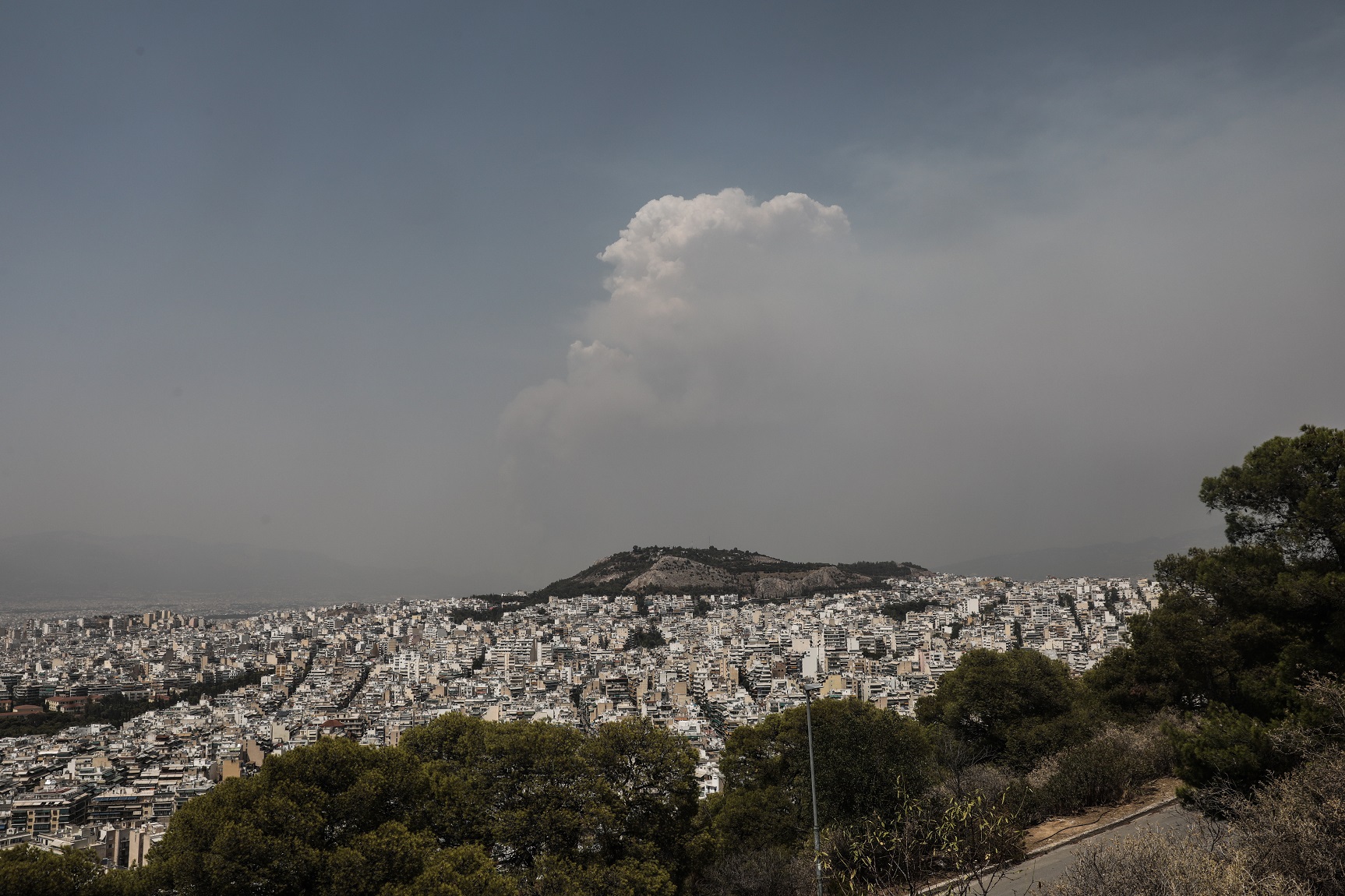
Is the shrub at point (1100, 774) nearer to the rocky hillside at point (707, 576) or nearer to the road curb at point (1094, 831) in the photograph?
the road curb at point (1094, 831)

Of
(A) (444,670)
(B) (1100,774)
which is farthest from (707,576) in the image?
(B) (1100,774)

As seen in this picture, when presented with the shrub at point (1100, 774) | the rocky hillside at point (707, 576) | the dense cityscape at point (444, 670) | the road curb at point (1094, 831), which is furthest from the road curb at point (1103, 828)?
the rocky hillside at point (707, 576)

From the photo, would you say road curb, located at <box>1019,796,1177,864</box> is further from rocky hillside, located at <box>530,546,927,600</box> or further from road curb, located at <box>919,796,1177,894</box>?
rocky hillside, located at <box>530,546,927,600</box>

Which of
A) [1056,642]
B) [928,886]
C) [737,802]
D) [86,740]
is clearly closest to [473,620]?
[86,740]

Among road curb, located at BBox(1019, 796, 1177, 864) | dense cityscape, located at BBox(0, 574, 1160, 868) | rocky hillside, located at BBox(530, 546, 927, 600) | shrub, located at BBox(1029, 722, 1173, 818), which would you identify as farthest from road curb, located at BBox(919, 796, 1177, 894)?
rocky hillside, located at BBox(530, 546, 927, 600)

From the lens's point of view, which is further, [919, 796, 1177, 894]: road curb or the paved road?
[919, 796, 1177, 894]: road curb

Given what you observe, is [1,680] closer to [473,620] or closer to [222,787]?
[473,620]
